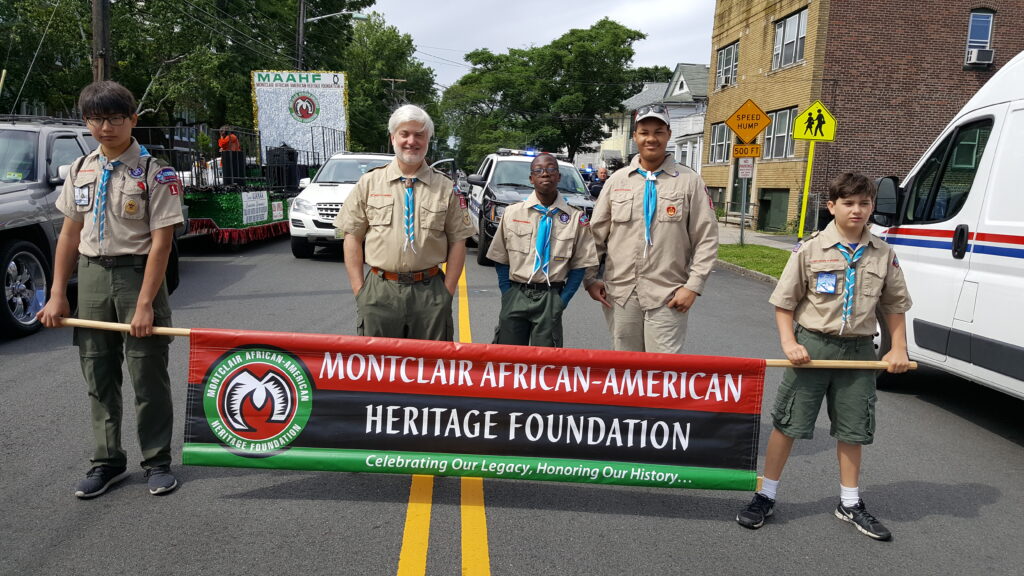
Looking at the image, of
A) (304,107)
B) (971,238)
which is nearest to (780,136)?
(304,107)

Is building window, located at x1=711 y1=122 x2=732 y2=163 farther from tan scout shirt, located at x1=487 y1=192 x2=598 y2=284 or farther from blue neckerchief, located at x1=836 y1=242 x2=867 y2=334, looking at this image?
blue neckerchief, located at x1=836 y1=242 x2=867 y2=334

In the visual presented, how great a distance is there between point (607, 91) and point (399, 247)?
186 ft

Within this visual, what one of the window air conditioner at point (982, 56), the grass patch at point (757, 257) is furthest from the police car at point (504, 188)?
the window air conditioner at point (982, 56)

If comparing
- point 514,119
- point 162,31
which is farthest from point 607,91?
point 162,31

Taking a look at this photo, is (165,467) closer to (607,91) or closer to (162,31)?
(162,31)

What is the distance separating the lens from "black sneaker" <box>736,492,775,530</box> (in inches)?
150

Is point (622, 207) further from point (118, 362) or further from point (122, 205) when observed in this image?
point (118, 362)

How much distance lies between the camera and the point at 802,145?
24266mm

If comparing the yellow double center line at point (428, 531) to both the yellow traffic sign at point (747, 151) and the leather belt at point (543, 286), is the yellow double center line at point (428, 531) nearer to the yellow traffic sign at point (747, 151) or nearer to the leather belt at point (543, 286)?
the leather belt at point (543, 286)

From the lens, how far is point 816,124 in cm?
1512

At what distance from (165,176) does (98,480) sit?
5.20ft

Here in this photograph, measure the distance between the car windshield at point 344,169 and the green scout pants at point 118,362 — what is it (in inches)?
398

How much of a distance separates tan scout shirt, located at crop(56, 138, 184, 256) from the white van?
4.65 metres

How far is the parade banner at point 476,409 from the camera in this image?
12.7 feet
